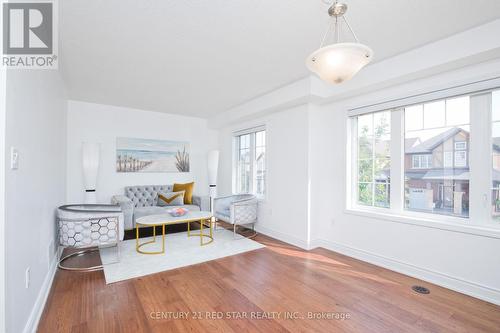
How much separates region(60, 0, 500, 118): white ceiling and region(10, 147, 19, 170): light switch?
1250 mm

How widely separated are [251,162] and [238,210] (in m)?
1.25

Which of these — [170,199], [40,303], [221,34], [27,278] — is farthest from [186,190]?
[221,34]

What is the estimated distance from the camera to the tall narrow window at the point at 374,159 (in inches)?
123

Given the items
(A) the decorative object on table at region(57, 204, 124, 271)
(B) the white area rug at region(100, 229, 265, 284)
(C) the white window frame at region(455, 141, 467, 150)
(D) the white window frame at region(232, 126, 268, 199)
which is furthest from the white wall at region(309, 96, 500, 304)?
(A) the decorative object on table at region(57, 204, 124, 271)

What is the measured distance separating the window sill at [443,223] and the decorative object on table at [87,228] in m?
3.28

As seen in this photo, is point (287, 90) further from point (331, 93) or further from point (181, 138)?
point (181, 138)

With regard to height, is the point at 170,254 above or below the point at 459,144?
below

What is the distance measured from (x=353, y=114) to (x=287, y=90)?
1032 mm

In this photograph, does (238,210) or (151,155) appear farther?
(151,155)

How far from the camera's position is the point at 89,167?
410 cm

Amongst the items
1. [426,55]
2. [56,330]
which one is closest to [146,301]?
[56,330]

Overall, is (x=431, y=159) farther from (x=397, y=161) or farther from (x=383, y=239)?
(x=383, y=239)

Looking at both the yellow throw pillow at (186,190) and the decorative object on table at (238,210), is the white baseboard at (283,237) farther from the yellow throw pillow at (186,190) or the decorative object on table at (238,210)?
the yellow throw pillow at (186,190)

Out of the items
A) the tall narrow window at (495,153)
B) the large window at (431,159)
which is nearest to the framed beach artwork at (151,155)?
the large window at (431,159)
